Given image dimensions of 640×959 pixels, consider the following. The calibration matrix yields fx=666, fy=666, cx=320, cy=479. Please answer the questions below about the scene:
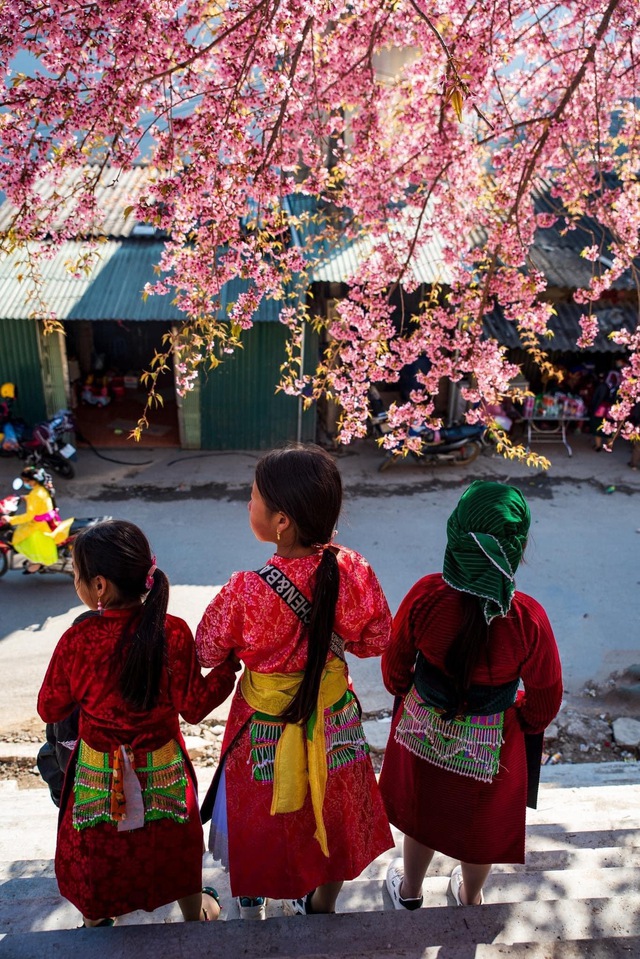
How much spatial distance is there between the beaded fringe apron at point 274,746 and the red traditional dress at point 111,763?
0.35 feet

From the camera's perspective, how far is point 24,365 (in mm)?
8984

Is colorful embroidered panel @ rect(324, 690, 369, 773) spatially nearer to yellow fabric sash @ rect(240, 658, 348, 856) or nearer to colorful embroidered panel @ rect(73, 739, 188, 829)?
yellow fabric sash @ rect(240, 658, 348, 856)

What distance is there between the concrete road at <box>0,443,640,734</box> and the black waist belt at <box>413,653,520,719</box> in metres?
2.33

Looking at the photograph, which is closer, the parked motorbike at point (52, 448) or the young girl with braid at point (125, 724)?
the young girl with braid at point (125, 724)

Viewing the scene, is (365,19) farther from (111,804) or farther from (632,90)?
(111,804)

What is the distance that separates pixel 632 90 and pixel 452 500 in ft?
15.5

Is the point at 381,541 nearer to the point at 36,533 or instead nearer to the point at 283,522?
the point at 36,533

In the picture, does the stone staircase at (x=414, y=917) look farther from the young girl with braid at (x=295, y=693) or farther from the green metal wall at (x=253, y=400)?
the green metal wall at (x=253, y=400)

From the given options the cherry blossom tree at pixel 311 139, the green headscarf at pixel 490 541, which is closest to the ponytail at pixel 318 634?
the green headscarf at pixel 490 541

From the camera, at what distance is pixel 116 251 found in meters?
9.51

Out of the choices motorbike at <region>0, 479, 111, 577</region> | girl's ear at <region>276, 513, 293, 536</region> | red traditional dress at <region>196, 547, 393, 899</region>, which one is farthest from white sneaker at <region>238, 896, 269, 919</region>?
motorbike at <region>0, 479, 111, 577</region>

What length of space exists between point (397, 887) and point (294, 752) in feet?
3.10

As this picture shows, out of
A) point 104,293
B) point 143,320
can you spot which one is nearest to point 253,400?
point 143,320

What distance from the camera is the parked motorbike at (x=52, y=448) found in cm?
841
